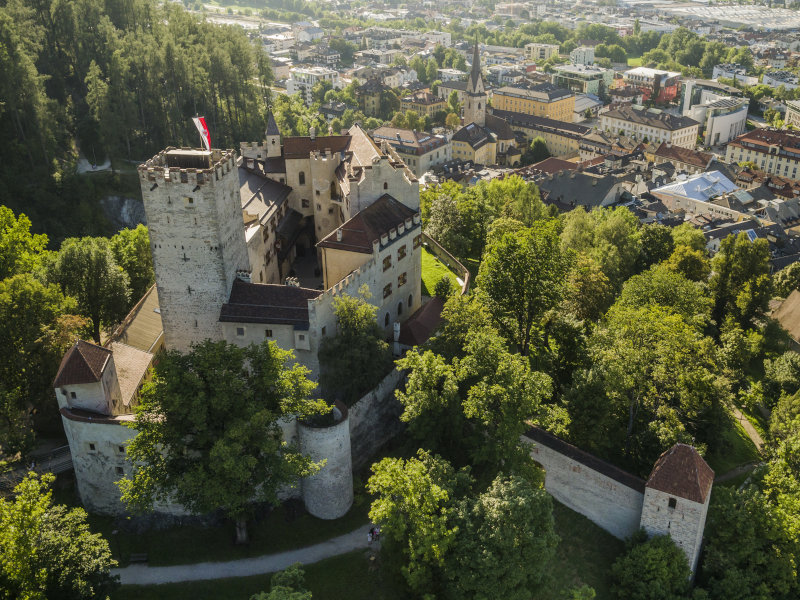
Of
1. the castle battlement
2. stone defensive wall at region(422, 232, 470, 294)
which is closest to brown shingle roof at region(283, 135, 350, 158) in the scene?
stone defensive wall at region(422, 232, 470, 294)

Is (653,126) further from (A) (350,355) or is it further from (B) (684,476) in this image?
(B) (684,476)

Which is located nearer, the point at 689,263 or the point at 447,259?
the point at 447,259

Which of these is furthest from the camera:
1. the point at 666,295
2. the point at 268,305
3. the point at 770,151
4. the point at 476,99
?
the point at 476,99

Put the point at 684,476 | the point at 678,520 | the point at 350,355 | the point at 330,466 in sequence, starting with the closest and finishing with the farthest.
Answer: the point at 684,476 → the point at 678,520 → the point at 330,466 → the point at 350,355

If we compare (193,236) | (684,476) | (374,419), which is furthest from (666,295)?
(193,236)

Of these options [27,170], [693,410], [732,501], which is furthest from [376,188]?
[27,170]

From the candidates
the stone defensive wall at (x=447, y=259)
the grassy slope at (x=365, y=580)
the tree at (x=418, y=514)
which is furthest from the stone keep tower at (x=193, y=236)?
the stone defensive wall at (x=447, y=259)

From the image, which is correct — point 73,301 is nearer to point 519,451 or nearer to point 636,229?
point 519,451
